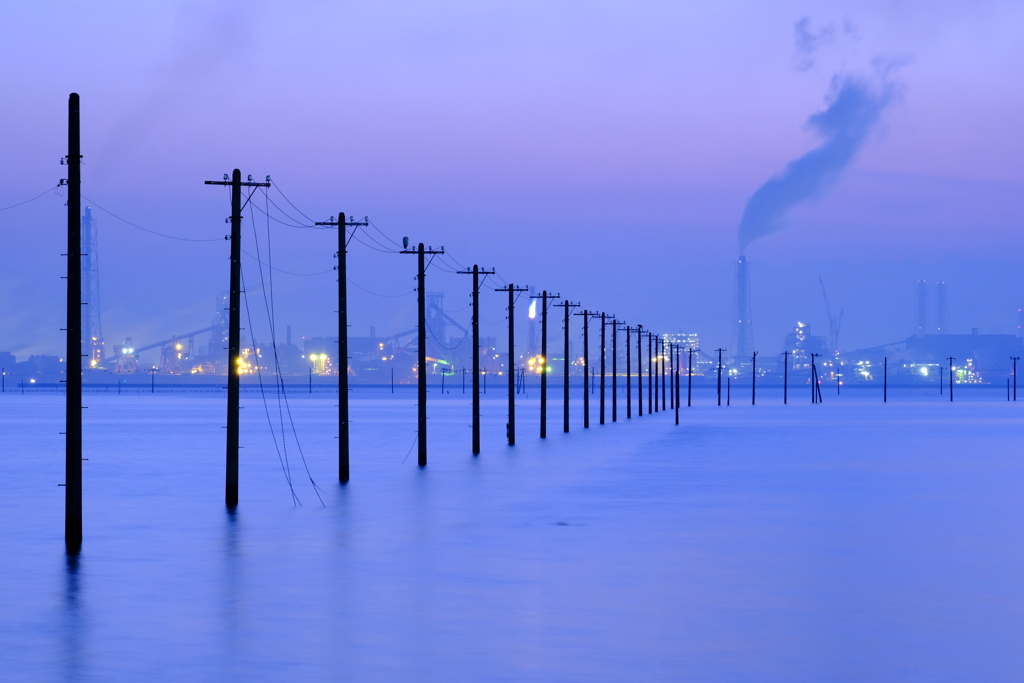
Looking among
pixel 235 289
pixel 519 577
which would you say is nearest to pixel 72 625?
pixel 519 577

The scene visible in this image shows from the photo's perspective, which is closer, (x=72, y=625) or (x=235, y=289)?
(x=72, y=625)

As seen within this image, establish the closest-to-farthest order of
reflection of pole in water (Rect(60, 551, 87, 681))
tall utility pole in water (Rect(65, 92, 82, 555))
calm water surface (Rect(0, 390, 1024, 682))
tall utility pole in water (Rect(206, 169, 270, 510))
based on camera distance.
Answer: reflection of pole in water (Rect(60, 551, 87, 681)) → calm water surface (Rect(0, 390, 1024, 682)) → tall utility pole in water (Rect(65, 92, 82, 555)) → tall utility pole in water (Rect(206, 169, 270, 510))

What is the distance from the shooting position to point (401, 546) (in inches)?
926

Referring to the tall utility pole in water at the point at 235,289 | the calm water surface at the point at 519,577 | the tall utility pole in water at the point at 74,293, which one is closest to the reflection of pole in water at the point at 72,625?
the calm water surface at the point at 519,577

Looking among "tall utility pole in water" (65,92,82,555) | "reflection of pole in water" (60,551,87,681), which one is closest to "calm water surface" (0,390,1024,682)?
"reflection of pole in water" (60,551,87,681)

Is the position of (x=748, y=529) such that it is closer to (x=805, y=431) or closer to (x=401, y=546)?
(x=401, y=546)

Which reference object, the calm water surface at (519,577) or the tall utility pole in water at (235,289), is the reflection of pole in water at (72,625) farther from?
the tall utility pole in water at (235,289)

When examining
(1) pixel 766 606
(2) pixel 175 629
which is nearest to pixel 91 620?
(2) pixel 175 629

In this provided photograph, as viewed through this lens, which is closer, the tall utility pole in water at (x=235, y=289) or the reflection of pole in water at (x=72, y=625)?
the reflection of pole in water at (x=72, y=625)

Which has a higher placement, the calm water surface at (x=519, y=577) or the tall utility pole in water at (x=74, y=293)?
the tall utility pole in water at (x=74, y=293)

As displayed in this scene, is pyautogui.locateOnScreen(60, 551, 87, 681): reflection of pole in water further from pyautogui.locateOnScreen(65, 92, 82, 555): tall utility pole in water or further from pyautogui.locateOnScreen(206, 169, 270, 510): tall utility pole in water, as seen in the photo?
pyautogui.locateOnScreen(206, 169, 270, 510): tall utility pole in water

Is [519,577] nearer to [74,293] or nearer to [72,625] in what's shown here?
[72,625]

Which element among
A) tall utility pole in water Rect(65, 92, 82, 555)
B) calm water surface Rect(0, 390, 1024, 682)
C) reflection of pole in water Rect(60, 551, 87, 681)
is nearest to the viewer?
reflection of pole in water Rect(60, 551, 87, 681)

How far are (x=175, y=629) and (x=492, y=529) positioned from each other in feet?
37.8
